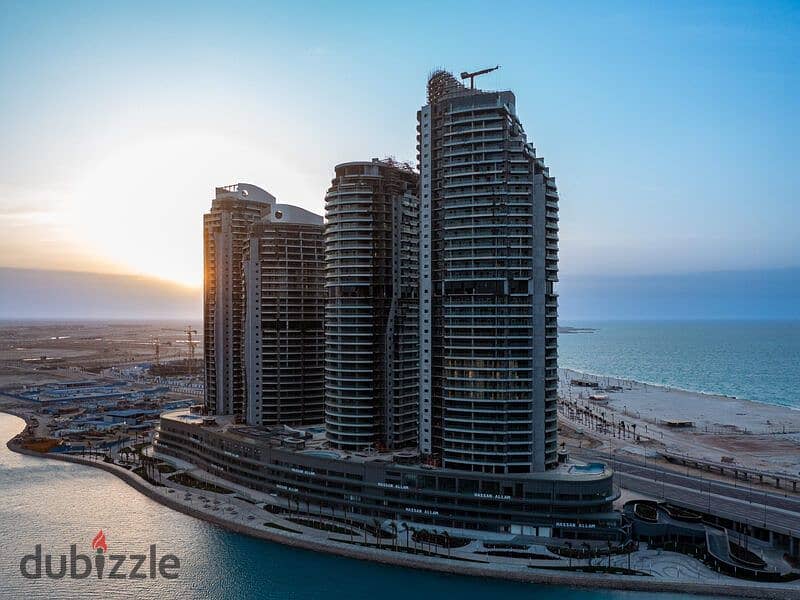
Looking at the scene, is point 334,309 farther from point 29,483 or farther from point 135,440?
point 135,440

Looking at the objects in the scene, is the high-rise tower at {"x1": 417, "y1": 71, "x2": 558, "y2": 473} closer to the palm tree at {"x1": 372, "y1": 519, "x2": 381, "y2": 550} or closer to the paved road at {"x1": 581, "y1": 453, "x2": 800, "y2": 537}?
the palm tree at {"x1": 372, "y1": 519, "x2": 381, "y2": 550}

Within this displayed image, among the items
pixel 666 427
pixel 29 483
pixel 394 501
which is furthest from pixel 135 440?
pixel 666 427

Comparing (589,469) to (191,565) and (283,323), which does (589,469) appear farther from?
(283,323)

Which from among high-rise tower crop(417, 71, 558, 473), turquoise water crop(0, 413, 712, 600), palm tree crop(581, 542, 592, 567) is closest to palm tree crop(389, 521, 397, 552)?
turquoise water crop(0, 413, 712, 600)

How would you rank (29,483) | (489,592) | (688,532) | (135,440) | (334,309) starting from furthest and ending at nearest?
(135,440), (29,483), (334,309), (688,532), (489,592)

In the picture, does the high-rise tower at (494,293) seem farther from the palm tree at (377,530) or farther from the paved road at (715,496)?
the paved road at (715,496)

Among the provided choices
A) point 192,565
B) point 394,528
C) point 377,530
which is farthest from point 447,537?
point 192,565
